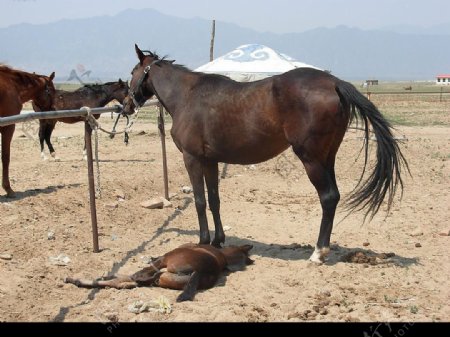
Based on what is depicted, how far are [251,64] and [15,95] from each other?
5.67 metres

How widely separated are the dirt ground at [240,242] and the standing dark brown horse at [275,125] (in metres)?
0.70

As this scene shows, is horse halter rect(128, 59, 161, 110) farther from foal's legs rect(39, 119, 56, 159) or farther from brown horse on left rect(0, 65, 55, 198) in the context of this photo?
foal's legs rect(39, 119, 56, 159)

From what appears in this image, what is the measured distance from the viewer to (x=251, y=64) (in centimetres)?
1209

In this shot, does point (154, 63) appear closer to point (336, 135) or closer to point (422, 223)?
point (336, 135)

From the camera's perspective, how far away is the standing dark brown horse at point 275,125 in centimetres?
528

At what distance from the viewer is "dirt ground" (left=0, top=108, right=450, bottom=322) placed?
4.30m

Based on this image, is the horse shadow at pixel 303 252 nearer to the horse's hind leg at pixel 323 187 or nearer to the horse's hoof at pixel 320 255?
the horse's hoof at pixel 320 255

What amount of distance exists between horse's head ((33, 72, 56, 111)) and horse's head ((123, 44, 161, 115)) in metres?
3.16

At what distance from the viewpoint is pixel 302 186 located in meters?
9.77

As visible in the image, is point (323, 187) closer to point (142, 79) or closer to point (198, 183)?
point (198, 183)

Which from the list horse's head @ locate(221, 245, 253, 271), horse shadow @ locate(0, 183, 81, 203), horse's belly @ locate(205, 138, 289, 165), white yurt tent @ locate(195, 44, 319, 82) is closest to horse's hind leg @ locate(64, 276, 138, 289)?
horse's head @ locate(221, 245, 253, 271)

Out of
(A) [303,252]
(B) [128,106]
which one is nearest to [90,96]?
(B) [128,106]

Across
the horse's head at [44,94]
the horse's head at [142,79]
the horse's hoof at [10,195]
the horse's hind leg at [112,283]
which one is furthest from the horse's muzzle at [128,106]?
the horse's head at [44,94]

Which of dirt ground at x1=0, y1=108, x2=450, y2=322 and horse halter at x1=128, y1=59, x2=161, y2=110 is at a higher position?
horse halter at x1=128, y1=59, x2=161, y2=110
